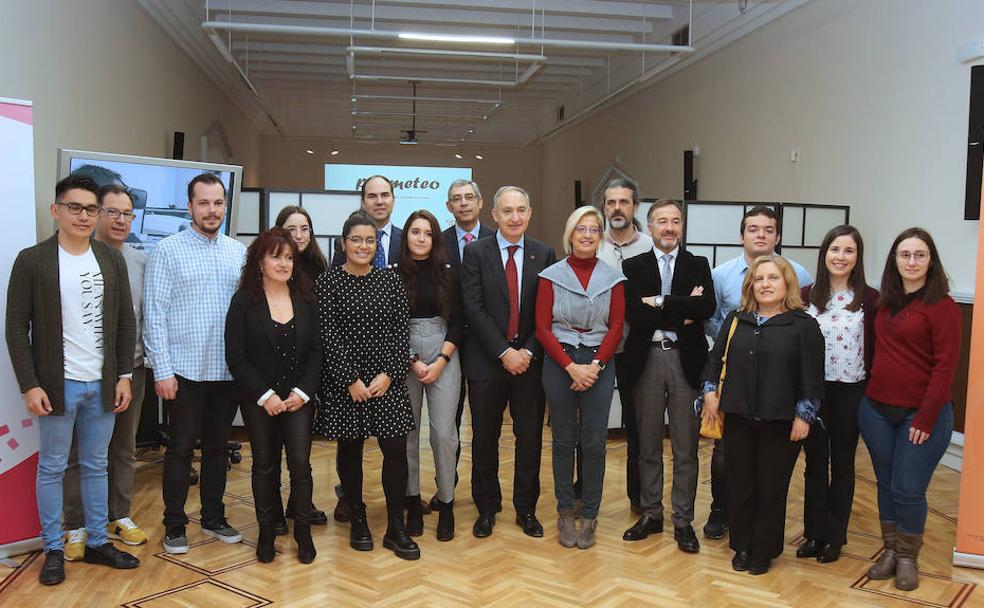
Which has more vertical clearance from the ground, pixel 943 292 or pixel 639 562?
pixel 943 292

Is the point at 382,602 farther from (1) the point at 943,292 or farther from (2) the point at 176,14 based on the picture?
(2) the point at 176,14

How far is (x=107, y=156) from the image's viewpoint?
4371mm

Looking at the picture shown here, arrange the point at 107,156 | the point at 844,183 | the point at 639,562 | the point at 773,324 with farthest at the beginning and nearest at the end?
the point at 844,183, the point at 107,156, the point at 639,562, the point at 773,324

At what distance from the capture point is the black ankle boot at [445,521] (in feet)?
11.9

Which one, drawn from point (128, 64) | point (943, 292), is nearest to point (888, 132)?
point (943, 292)

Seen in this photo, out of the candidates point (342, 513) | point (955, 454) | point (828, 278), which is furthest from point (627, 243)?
point (955, 454)

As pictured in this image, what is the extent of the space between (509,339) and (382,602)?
123cm

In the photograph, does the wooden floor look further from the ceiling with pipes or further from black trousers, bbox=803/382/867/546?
the ceiling with pipes

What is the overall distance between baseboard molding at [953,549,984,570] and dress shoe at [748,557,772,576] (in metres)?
0.87

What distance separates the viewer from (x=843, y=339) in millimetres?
3244

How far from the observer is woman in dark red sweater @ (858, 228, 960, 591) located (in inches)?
120

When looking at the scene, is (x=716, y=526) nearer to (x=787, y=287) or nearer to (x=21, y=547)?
(x=787, y=287)

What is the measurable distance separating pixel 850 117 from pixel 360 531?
18.5ft

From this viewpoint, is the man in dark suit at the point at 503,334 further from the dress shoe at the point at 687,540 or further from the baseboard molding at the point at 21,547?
the baseboard molding at the point at 21,547
